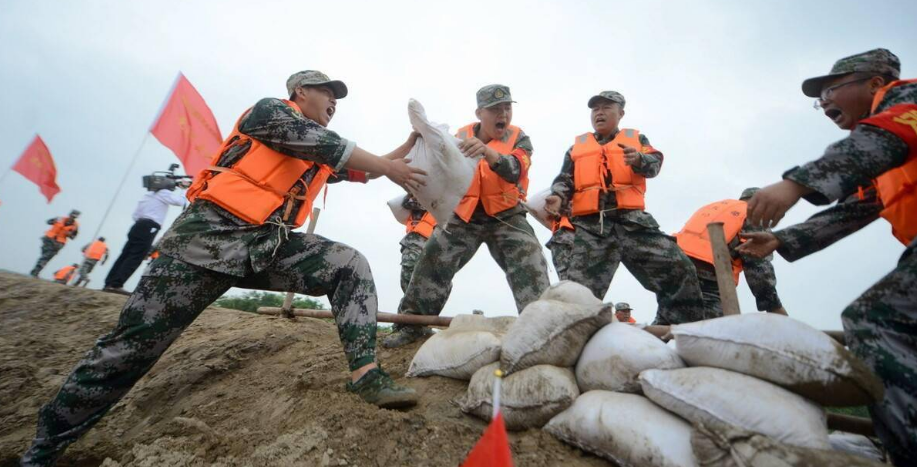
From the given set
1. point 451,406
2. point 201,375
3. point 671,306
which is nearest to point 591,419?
point 451,406

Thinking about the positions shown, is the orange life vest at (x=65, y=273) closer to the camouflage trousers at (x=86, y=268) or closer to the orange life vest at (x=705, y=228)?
the camouflage trousers at (x=86, y=268)

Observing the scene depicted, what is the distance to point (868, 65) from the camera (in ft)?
6.73

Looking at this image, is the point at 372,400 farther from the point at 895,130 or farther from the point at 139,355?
the point at 895,130

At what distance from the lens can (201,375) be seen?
3375mm

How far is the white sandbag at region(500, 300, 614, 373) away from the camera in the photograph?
78.5 inches

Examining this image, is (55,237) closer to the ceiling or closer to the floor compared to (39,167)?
closer to the floor

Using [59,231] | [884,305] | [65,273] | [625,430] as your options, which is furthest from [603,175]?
[65,273]

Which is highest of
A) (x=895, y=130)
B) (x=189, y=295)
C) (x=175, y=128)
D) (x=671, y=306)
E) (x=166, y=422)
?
(x=175, y=128)

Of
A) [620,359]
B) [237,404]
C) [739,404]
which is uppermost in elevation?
[620,359]

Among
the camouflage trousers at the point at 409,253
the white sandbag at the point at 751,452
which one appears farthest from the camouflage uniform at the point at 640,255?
the white sandbag at the point at 751,452

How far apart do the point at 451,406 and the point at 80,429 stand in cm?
184

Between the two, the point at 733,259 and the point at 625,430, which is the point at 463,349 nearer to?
the point at 625,430

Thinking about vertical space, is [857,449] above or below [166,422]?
above

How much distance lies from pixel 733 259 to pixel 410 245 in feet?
11.7
